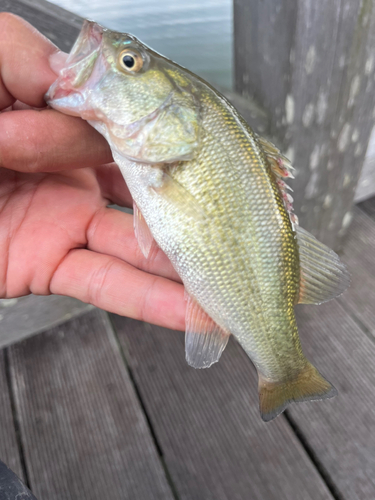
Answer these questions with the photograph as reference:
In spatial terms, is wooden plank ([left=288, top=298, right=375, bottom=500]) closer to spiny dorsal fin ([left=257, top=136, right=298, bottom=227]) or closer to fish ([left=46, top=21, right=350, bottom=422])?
fish ([left=46, top=21, right=350, bottom=422])

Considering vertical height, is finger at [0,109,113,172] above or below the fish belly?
above

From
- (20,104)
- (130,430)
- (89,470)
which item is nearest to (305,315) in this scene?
(130,430)

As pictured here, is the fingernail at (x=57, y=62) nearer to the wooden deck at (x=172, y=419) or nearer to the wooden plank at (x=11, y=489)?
the wooden plank at (x=11, y=489)

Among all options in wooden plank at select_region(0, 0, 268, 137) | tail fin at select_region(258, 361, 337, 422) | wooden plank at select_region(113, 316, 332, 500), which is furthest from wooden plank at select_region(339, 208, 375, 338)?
wooden plank at select_region(0, 0, 268, 137)

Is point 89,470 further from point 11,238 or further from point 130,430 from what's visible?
point 11,238

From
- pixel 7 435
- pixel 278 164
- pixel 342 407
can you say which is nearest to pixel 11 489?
pixel 7 435

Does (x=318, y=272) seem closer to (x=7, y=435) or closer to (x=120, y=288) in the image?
(x=120, y=288)
